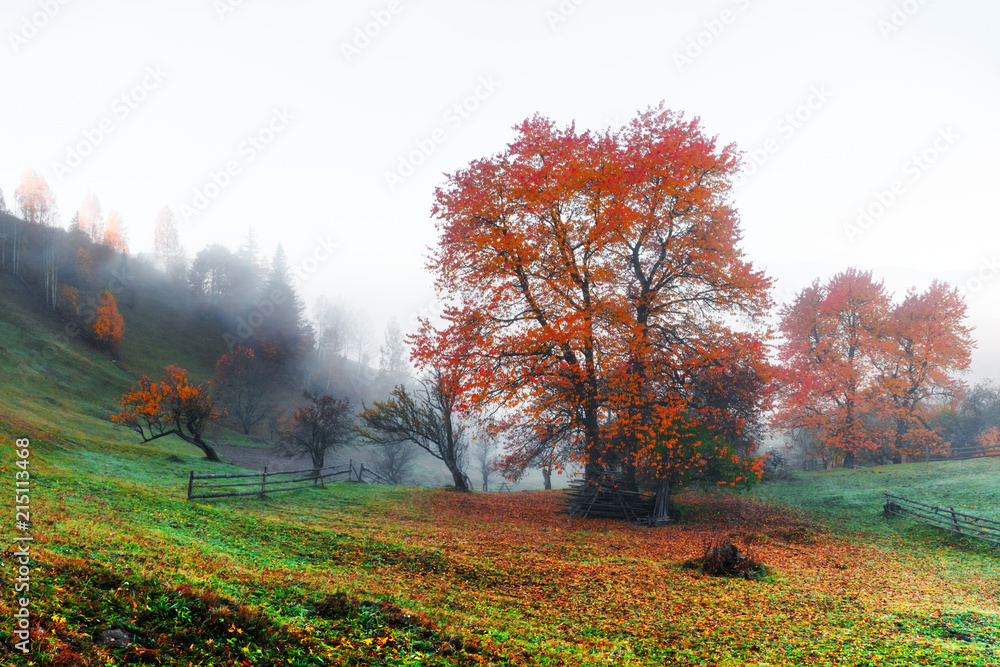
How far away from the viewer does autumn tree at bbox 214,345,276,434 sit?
175 feet

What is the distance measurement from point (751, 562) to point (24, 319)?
225 ft

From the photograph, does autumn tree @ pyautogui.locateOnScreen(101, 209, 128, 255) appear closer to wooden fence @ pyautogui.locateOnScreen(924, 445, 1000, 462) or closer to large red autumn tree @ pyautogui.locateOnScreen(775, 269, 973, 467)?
large red autumn tree @ pyautogui.locateOnScreen(775, 269, 973, 467)

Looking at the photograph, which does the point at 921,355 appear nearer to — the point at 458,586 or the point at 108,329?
the point at 458,586

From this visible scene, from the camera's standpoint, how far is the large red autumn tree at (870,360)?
1323 inches

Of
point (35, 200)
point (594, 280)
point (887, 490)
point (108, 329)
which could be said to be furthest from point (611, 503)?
point (35, 200)

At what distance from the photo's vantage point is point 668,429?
16.6m

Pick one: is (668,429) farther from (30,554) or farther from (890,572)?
(30,554)

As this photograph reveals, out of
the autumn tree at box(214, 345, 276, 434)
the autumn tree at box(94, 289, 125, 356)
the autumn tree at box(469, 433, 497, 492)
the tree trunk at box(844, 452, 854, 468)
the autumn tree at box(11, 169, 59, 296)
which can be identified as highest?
the autumn tree at box(11, 169, 59, 296)

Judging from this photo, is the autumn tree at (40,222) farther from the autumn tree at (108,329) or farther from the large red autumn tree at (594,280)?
the large red autumn tree at (594,280)

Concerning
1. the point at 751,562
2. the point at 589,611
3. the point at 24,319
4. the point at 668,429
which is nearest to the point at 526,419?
the point at 668,429

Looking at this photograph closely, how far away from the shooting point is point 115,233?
85.8 meters

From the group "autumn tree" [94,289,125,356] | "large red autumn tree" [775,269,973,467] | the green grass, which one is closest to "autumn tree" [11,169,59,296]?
"autumn tree" [94,289,125,356]

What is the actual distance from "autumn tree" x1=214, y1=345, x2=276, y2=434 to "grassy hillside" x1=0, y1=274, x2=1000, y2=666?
34468 mm

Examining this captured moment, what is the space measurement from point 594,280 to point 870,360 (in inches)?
1174
